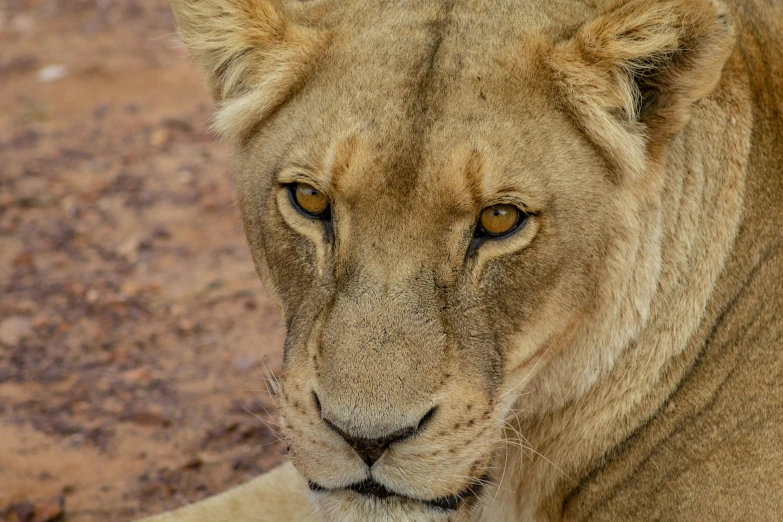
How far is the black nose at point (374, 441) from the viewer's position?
2617 millimetres

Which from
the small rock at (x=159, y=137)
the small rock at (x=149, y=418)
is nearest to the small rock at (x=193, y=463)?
the small rock at (x=149, y=418)

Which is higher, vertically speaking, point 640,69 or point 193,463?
point 640,69

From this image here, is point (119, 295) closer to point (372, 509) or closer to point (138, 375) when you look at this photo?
point (138, 375)

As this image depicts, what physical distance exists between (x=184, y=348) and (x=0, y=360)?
0.82 metres

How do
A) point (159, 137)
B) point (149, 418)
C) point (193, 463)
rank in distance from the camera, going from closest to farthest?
point (193, 463), point (149, 418), point (159, 137)

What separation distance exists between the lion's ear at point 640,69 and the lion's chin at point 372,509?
3.30 ft

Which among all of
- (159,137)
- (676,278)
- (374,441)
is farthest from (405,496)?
(159,137)

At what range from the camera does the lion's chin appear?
2734mm

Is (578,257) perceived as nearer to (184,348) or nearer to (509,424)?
(509,424)

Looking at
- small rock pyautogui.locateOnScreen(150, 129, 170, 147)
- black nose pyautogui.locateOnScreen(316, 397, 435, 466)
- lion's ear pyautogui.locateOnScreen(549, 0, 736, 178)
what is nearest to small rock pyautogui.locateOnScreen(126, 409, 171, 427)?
black nose pyautogui.locateOnScreen(316, 397, 435, 466)

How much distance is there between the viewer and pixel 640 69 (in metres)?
2.93

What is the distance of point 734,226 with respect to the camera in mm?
3227

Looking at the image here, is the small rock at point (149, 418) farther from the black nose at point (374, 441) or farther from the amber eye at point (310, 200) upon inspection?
the black nose at point (374, 441)

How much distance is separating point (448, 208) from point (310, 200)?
1.29 feet
